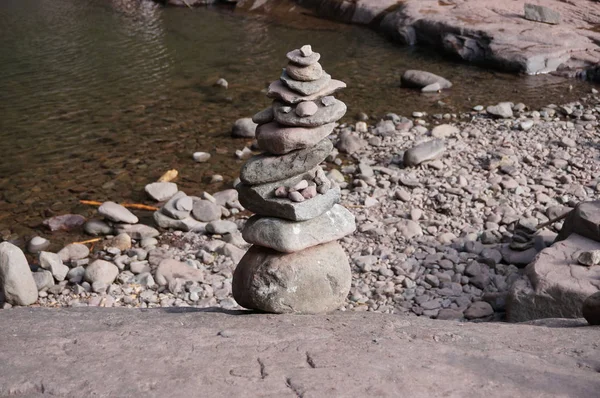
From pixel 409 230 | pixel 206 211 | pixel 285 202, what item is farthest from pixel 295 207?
pixel 206 211

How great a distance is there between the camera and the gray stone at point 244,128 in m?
11.9

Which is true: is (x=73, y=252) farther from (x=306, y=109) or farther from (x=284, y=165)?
(x=306, y=109)

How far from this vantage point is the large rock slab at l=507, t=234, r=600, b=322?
6152mm

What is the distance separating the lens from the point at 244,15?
69.4ft

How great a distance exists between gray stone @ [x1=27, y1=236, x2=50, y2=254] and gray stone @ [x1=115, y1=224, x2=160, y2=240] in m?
0.87

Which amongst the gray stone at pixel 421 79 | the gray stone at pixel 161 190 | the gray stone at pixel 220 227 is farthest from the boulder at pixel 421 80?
the gray stone at pixel 220 227

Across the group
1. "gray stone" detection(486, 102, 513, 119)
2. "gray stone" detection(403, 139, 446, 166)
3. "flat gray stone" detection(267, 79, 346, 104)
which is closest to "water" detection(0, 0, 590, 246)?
"gray stone" detection(486, 102, 513, 119)

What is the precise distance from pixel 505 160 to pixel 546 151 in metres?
0.75

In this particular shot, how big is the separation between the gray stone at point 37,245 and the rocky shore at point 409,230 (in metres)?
0.05

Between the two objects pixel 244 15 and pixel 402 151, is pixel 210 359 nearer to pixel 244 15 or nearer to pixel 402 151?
pixel 402 151

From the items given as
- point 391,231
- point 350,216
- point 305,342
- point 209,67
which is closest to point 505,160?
point 391,231

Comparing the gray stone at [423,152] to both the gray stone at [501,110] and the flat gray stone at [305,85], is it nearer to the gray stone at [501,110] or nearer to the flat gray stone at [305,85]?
the gray stone at [501,110]

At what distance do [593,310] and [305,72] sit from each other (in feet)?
9.06

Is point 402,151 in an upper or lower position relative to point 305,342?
lower
